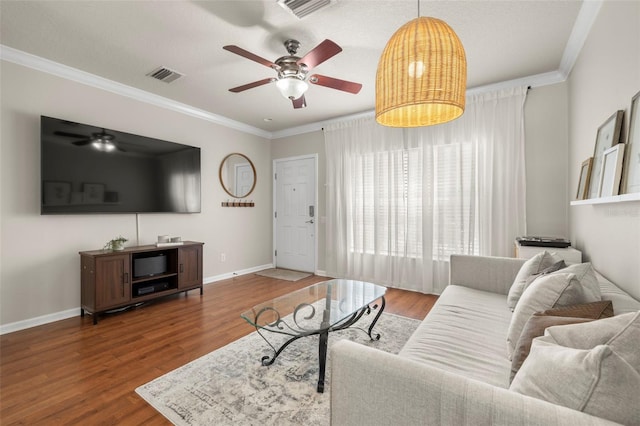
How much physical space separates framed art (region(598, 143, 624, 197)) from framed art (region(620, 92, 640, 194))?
0.02 m

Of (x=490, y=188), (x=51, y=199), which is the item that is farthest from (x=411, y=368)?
(x=51, y=199)

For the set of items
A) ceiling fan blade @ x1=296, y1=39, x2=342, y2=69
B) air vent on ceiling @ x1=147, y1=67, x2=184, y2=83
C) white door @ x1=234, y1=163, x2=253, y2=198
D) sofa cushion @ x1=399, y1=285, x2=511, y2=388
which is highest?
air vent on ceiling @ x1=147, y1=67, x2=184, y2=83

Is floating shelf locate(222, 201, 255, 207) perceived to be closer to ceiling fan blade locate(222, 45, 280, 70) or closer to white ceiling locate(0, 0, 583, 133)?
white ceiling locate(0, 0, 583, 133)

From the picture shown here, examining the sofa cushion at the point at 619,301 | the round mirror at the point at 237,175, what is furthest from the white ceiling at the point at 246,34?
the sofa cushion at the point at 619,301

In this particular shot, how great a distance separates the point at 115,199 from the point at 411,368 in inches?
144

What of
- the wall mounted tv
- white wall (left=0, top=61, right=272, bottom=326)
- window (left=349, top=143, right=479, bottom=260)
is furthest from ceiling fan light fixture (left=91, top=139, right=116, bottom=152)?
window (left=349, top=143, right=479, bottom=260)

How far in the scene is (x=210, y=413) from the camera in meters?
1.61

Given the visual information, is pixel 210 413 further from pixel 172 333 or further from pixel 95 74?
pixel 95 74

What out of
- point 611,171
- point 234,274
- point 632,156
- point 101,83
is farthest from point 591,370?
point 234,274

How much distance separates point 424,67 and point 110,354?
2.93 meters

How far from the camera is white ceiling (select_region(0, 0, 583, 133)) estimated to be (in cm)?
213

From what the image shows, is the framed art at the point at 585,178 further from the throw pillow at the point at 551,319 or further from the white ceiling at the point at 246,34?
the throw pillow at the point at 551,319

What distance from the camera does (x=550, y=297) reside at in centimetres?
131

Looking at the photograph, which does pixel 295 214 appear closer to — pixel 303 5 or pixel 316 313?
pixel 316 313
